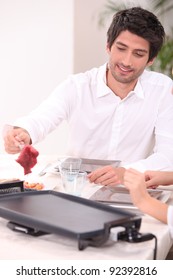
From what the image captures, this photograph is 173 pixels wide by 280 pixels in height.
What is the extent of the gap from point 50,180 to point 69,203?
0.55 m

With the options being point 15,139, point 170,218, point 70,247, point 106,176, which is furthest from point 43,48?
point 70,247

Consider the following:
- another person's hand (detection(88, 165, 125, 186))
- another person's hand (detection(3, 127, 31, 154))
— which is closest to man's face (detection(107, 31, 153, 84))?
another person's hand (detection(3, 127, 31, 154))

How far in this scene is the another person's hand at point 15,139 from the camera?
239cm

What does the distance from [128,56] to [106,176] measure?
841mm

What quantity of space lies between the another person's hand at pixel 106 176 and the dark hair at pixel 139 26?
2.88 ft

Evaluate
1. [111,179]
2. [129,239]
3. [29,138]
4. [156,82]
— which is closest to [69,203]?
[129,239]


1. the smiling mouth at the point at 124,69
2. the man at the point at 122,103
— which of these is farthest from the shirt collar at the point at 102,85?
the smiling mouth at the point at 124,69

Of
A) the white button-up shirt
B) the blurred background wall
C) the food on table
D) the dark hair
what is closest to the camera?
the food on table

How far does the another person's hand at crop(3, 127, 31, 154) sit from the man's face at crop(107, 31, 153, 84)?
625mm

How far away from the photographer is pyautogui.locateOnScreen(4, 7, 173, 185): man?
280 centimetres

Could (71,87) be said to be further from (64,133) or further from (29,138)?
(64,133)

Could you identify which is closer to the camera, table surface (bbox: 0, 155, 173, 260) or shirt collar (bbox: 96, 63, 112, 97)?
table surface (bbox: 0, 155, 173, 260)

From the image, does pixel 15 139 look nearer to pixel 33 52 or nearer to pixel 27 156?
pixel 27 156

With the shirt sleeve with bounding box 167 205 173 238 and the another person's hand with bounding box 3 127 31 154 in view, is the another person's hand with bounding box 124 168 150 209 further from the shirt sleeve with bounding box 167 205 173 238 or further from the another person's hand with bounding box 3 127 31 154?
the another person's hand with bounding box 3 127 31 154
